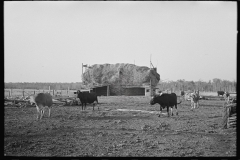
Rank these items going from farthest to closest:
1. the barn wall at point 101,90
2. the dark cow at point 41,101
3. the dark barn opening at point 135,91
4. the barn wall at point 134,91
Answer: the dark barn opening at point 135,91, the barn wall at point 134,91, the barn wall at point 101,90, the dark cow at point 41,101

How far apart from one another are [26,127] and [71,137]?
298 cm

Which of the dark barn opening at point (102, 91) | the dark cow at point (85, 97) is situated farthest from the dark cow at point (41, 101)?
the dark barn opening at point (102, 91)

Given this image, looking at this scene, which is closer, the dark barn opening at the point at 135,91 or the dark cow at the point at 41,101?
the dark cow at the point at 41,101

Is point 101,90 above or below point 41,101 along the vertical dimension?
below

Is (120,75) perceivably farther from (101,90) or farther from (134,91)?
(101,90)

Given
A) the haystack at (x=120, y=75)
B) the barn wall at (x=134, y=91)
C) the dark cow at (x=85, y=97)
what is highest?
the haystack at (x=120, y=75)

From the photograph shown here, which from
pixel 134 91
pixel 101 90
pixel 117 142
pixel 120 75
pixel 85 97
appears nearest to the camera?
pixel 117 142

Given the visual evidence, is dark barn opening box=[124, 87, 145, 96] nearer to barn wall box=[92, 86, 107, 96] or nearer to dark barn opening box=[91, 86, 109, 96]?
dark barn opening box=[91, 86, 109, 96]

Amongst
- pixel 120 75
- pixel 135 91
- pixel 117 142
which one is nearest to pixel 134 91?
pixel 135 91

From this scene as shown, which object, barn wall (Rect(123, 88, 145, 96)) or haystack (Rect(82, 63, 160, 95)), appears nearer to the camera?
barn wall (Rect(123, 88, 145, 96))

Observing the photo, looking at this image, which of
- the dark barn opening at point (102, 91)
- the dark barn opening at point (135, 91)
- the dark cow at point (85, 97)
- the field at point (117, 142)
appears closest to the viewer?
the field at point (117, 142)

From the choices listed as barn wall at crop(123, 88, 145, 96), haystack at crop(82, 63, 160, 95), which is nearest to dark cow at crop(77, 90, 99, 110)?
barn wall at crop(123, 88, 145, 96)

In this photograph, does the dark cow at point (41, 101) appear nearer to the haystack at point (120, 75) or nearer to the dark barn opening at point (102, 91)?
the dark barn opening at point (102, 91)

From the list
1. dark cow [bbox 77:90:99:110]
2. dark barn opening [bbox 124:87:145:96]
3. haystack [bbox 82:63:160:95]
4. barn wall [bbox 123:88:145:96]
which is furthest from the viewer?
haystack [bbox 82:63:160:95]
